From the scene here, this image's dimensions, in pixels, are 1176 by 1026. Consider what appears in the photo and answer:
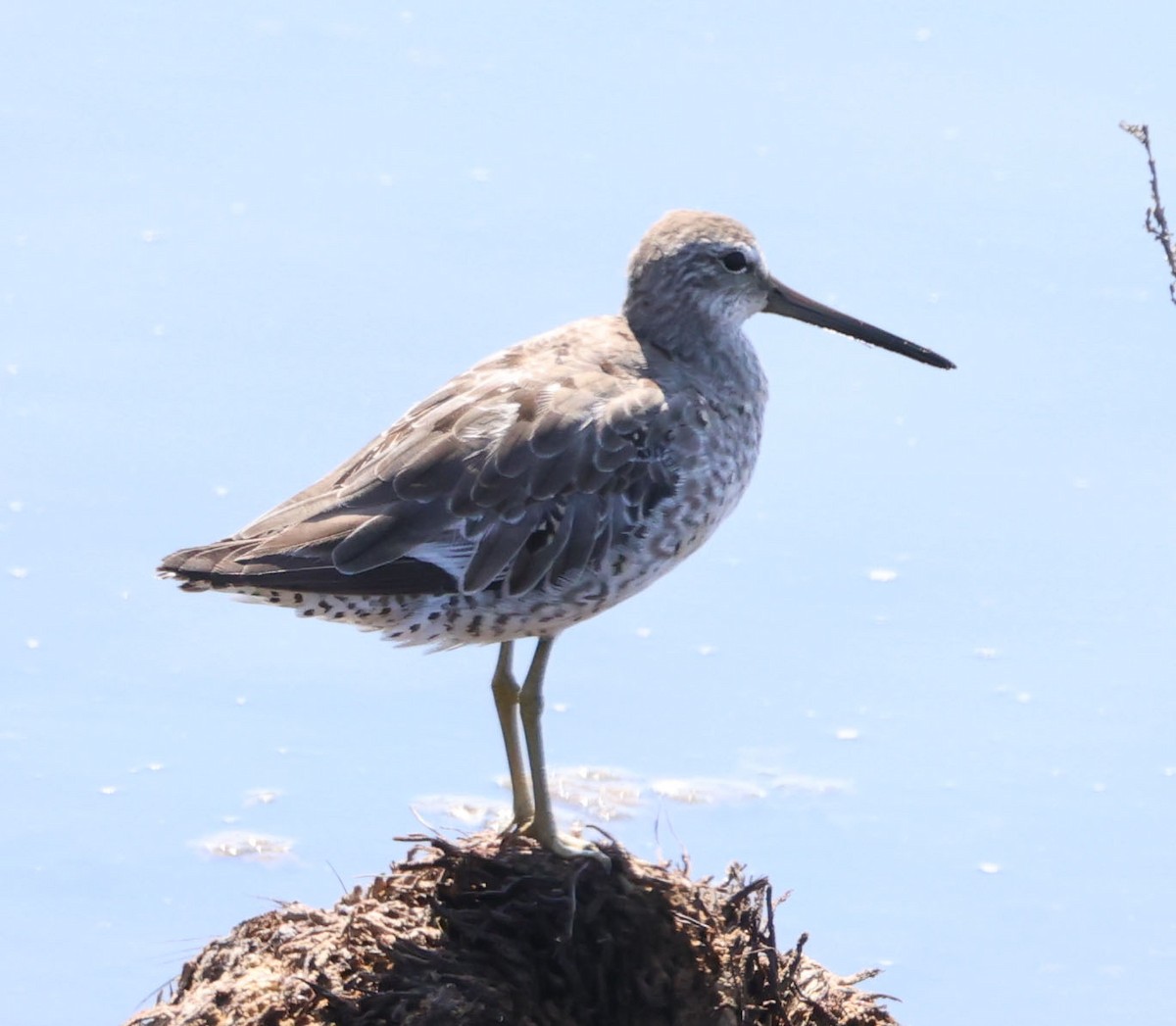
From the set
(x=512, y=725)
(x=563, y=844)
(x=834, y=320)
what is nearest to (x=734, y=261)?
(x=834, y=320)

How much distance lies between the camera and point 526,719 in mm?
6527

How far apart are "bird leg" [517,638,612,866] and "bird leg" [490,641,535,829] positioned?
0.04 meters

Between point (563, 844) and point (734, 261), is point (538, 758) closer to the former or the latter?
point (563, 844)

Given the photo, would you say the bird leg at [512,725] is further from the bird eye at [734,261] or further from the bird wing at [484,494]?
the bird eye at [734,261]

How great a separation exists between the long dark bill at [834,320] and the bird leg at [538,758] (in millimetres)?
1482

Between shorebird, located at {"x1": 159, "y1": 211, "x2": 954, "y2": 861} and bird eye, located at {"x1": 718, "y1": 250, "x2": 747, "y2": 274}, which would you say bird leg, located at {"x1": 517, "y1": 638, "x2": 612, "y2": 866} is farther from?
bird eye, located at {"x1": 718, "y1": 250, "x2": 747, "y2": 274}

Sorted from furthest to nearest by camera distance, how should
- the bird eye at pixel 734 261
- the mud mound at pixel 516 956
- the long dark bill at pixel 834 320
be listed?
the long dark bill at pixel 834 320 → the bird eye at pixel 734 261 → the mud mound at pixel 516 956

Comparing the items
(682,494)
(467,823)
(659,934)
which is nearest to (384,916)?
(659,934)

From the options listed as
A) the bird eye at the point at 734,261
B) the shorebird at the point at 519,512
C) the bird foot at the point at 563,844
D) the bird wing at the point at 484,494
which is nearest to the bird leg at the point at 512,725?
the shorebird at the point at 519,512

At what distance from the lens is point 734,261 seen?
273 inches

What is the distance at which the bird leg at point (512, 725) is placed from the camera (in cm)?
647

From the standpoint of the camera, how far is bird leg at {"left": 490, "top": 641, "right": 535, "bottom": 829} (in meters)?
6.47

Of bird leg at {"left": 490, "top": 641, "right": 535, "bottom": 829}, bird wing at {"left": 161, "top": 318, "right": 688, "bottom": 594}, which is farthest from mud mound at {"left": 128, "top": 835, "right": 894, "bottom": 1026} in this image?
bird wing at {"left": 161, "top": 318, "right": 688, "bottom": 594}

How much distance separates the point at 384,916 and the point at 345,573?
95cm
